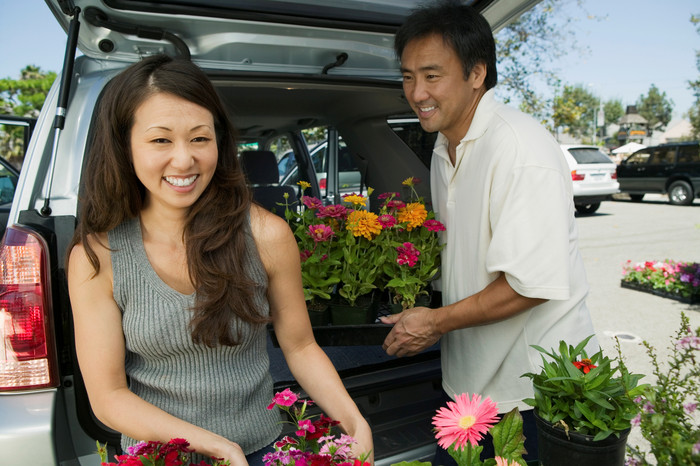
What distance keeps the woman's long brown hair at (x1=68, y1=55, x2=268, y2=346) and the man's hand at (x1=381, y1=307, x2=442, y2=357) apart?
2.02ft

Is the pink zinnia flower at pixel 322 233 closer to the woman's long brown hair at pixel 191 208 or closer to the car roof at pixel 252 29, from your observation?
the woman's long brown hair at pixel 191 208

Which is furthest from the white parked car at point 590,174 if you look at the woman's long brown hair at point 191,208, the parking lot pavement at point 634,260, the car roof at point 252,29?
the woman's long brown hair at point 191,208

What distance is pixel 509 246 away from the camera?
62.8 inches

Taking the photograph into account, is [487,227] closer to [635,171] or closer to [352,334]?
[352,334]

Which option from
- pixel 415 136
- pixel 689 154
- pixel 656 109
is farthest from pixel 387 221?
pixel 656 109

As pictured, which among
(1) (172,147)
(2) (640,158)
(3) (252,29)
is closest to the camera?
(1) (172,147)

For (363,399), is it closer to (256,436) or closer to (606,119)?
(256,436)

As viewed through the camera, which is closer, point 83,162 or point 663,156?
point 83,162

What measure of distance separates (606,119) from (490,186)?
88.9 m

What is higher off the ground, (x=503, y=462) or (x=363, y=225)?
(x=363, y=225)

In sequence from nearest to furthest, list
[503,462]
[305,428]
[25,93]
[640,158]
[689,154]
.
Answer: [503,462] < [305,428] < [689,154] < [640,158] < [25,93]

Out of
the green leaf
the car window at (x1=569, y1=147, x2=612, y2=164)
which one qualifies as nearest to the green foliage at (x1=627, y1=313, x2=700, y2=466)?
the green leaf

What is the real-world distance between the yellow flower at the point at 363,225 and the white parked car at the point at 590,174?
13.4 m

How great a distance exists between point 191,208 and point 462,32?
3.76 feet
